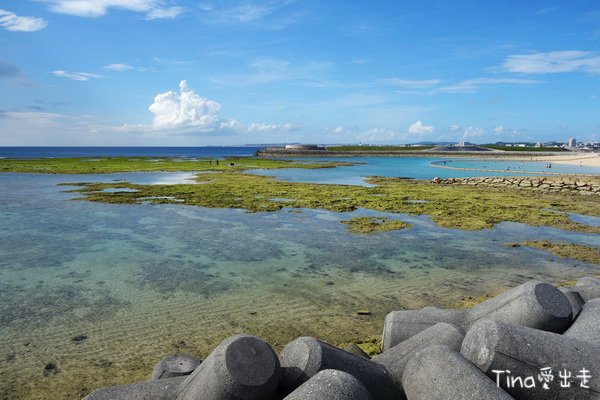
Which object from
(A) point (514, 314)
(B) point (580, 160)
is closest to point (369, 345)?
(A) point (514, 314)

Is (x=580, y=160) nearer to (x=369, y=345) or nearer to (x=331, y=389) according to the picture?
(x=369, y=345)

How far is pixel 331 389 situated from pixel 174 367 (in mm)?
3816

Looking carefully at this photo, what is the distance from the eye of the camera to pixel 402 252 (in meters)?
18.8

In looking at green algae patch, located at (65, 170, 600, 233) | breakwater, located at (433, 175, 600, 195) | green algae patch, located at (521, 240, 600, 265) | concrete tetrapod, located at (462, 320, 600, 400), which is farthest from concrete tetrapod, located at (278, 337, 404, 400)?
breakwater, located at (433, 175, 600, 195)

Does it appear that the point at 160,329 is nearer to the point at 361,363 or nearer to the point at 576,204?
the point at 361,363

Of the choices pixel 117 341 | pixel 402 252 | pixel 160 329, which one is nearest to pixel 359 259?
pixel 402 252

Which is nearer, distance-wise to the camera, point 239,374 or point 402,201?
point 239,374

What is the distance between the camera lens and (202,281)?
14.7 meters

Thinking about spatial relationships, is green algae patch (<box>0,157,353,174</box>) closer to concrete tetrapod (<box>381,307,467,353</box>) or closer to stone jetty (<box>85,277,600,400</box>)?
A: concrete tetrapod (<box>381,307,467,353</box>)

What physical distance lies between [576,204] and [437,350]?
34.9m

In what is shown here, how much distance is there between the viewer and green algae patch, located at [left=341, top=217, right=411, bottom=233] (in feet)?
77.2

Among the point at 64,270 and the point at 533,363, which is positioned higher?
the point at 533,363

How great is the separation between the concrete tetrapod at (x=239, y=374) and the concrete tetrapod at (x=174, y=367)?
5.45 feet

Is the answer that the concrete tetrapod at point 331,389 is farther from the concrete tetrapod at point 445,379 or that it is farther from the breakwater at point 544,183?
the breakwater at point 544,183
